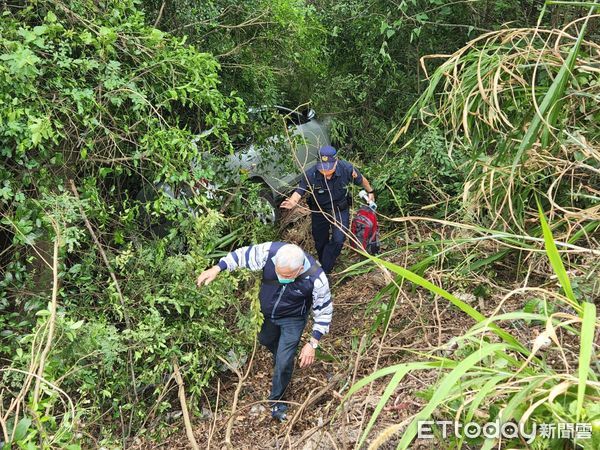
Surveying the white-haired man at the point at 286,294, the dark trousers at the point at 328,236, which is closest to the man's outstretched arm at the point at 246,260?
the white-haired man at the point at 286,294

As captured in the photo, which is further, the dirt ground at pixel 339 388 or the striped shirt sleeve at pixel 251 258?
the striped shirt sleeve at pixel 251 258

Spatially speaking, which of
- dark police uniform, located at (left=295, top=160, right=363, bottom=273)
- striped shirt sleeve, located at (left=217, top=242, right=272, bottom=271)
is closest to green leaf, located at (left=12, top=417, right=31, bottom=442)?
striped shirt sleeve, located at (left=217, top=242, right=272, bottom=271)

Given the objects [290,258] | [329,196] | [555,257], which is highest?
[555,257]

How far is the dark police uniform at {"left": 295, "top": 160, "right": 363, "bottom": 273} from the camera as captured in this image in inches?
215

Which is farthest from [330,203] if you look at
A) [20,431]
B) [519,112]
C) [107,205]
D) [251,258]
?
[20,431]

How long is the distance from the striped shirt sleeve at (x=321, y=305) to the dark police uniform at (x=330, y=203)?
4.53ft

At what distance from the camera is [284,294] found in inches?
159

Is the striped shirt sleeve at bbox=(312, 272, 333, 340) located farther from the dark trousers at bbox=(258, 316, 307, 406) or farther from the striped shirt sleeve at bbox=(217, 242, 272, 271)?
the striped shirt sleeve at bbox=(217, 242, 272, 271)

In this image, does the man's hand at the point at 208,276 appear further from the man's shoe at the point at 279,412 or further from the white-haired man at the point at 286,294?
the man's shoe at the point at 279,412

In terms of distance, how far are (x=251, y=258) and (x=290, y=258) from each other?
400 millimetres

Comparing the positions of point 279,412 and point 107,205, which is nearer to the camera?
point 279,412

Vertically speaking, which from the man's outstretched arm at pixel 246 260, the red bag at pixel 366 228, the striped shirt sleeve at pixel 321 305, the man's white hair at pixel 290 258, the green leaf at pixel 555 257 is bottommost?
the red bag at pixel 366 228

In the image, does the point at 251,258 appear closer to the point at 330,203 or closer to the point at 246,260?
the point at 246,260

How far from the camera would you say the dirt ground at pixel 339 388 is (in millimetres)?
3432
